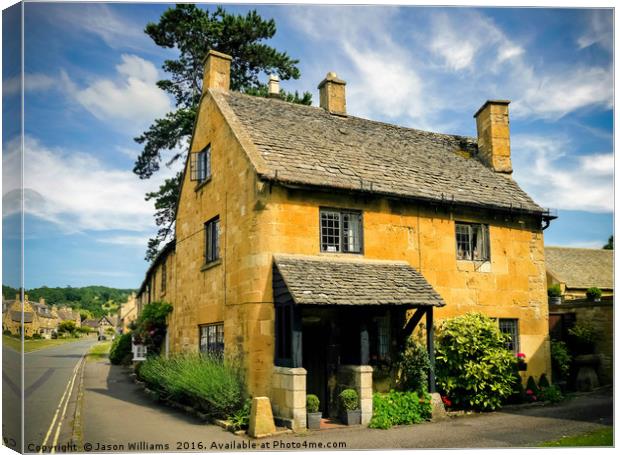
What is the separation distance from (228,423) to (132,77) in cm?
852

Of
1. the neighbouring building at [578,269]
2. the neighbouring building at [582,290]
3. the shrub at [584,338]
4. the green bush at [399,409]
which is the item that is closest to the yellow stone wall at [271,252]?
the shrub at [584,338]

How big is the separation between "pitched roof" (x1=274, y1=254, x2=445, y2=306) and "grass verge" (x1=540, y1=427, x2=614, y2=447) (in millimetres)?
4236

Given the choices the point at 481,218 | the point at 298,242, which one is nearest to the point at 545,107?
the point at 481,218

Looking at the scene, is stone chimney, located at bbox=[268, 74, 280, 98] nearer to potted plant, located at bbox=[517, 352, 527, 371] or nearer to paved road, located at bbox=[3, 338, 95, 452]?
paved road, located at bbox=[3, 338, 95, 452]

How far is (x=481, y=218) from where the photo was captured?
57.9 ft

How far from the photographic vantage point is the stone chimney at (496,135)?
2038cm

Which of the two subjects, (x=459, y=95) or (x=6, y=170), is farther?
(x=459, y=95)

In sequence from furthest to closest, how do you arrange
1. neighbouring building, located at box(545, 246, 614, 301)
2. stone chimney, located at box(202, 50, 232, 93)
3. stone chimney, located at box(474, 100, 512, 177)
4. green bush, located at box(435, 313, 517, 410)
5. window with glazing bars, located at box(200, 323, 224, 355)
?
neighbouring building, located at box(545, 246, 614, 301) → stone chimney, located at box(474, 100, 512, 177) → stone chimney, located at box(202, 50, 232, 93) → window with glazing bars, located at box(200, 323, 224, 355) → green bush, located at box(435, 313, 517, 410)

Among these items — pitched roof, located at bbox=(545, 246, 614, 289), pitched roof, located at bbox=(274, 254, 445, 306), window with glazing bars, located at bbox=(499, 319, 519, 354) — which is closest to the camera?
pitched roof, located at bbox=(274, 254, 445, 306)

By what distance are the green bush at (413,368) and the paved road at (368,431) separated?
1.26 m

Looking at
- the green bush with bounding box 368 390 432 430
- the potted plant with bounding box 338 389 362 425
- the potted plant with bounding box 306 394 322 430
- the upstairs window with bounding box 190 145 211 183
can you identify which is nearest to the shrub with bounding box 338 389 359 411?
the potted plant with bounding box 338 389 362 425

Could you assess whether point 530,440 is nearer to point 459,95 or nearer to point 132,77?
point 459,95

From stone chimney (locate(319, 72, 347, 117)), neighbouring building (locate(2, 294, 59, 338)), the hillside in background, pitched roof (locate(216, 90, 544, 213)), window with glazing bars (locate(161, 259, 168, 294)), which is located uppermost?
stone chimney (locate(319, 72, 347, 117))

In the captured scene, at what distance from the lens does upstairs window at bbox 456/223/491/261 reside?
17353mm
